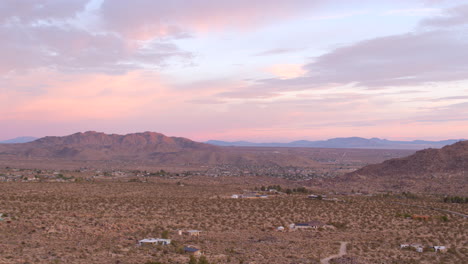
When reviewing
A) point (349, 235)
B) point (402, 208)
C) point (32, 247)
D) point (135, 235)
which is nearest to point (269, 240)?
point (349, 235)

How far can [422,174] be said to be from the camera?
258 feet

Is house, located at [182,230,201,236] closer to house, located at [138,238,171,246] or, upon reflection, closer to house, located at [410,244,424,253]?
house, located at [138,238,171,246]

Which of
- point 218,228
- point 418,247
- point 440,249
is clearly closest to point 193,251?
point 218,228

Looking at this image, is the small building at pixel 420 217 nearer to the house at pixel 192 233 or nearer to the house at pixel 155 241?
the house at pixel 192 233

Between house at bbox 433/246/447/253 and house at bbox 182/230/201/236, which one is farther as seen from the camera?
house at bbox 182/230/201/236

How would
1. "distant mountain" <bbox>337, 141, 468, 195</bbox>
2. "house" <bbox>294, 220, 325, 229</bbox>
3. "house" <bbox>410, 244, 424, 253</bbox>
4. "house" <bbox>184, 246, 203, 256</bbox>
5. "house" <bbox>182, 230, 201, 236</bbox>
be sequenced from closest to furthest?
"house" <bbox>184, 246, 203, 256</bbox> → "house" <bbox>410, 244, 424, 253</bbox> → "house" <bbox>182, 230, 201, 236</bbox> → "house" <bbox>294, 220, 325, 229</bbox> → "distant mountain" <bbox>337, 141, 468, 195</bbox>

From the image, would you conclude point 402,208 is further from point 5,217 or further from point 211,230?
point 5,217

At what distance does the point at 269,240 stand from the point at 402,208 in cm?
2463

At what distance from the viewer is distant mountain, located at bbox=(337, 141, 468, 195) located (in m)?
69.0

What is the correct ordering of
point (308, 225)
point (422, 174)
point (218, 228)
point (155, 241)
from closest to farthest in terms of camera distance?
point (155, 241)
point (218, 228)
point (308, 225)
point (422, 174)

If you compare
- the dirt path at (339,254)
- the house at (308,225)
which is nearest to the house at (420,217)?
the house at (308,225)

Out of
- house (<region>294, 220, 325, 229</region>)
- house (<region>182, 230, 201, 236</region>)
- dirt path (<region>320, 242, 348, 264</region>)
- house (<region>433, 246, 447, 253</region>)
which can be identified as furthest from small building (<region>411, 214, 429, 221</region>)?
house (<region>182, 230, 201, 236</region>)

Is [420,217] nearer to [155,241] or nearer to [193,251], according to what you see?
[193,251]

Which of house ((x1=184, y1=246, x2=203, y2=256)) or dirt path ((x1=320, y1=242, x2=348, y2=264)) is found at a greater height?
house ((x1=184, y1=246, x2=203, y2=256))
